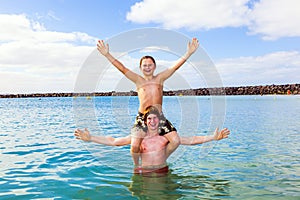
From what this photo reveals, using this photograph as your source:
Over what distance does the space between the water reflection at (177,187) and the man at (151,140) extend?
1.12 feet

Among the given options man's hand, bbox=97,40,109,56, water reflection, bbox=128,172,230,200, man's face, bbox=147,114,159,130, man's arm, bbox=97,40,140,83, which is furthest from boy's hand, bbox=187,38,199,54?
Answer: water reflection, bbox=128,172,230,200

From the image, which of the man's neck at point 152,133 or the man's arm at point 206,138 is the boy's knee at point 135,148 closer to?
the man's neck at point 152,133

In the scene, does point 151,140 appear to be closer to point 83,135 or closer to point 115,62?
point 83,135

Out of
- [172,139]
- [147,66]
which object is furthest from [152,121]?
[147,66]

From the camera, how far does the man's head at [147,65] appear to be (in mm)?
6312

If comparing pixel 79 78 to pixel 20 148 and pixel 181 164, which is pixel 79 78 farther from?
pixel 20 148

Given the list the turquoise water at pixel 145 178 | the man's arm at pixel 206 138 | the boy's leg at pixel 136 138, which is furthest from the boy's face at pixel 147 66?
the man's arm at pixel 206 138

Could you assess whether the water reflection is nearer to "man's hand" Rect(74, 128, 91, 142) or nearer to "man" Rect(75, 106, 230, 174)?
"man" Rect(75, 106, 230, 174)

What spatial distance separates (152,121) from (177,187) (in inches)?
56.5

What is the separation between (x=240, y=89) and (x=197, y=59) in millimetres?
126372

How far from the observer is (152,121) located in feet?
20.5

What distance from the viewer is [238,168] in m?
8.06

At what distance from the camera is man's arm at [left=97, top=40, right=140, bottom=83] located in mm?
6234

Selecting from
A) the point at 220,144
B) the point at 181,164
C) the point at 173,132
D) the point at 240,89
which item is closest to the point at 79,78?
the point at 173,132
